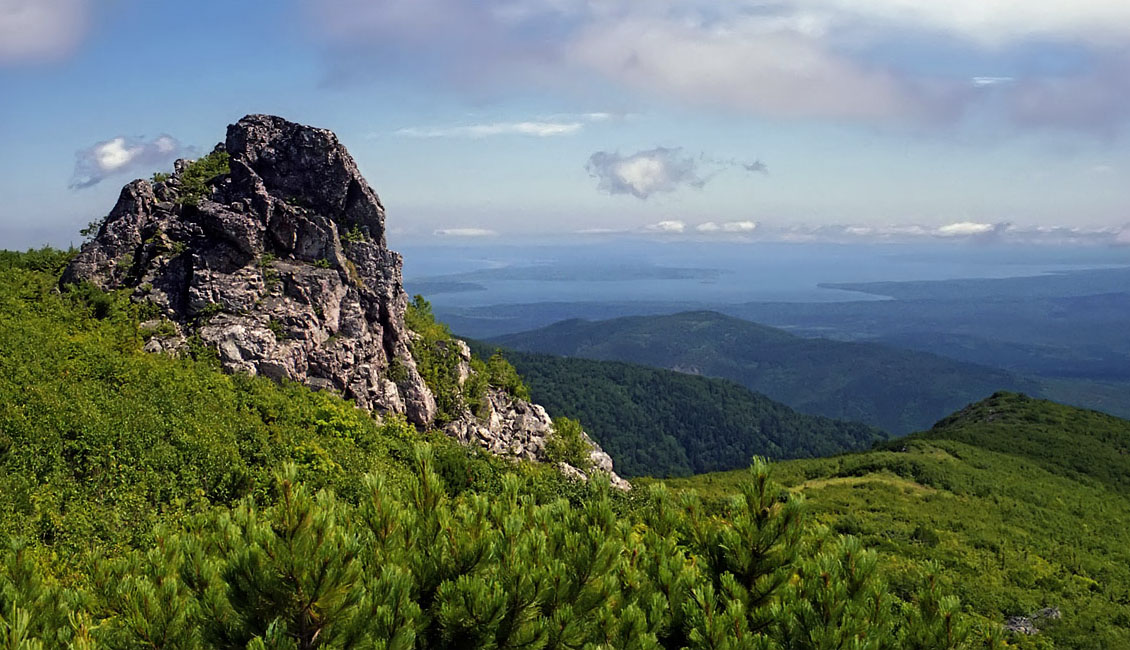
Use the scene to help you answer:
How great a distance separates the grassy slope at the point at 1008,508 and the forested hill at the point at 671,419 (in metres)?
82.2

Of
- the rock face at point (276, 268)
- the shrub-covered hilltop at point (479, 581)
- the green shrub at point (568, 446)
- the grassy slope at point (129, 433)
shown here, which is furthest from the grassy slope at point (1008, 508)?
the rock face at point (276, 268)

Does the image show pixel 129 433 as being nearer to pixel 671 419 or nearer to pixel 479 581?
pixel 479 581

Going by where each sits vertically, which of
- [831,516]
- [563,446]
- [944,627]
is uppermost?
[944,627]

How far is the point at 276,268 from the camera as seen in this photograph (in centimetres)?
3189

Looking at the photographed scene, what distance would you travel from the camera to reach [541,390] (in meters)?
144

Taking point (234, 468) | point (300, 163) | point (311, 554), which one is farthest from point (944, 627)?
point (300, 163)

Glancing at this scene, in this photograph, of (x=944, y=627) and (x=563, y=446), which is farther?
(x=563, y=446)

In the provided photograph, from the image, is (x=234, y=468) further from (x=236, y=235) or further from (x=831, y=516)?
(x=831, y=516)

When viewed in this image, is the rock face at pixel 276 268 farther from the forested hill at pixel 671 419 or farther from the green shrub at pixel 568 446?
the forested hill at pixel 671 419

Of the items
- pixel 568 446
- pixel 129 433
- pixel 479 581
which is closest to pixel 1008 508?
pixel 568 446

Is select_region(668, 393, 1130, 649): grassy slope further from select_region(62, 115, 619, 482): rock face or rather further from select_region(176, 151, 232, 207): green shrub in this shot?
select_region(176, 151, 232, 207): green shrub

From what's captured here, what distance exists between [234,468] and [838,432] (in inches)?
6609

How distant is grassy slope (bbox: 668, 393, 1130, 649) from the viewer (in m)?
27.3

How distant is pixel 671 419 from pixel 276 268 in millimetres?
138094
